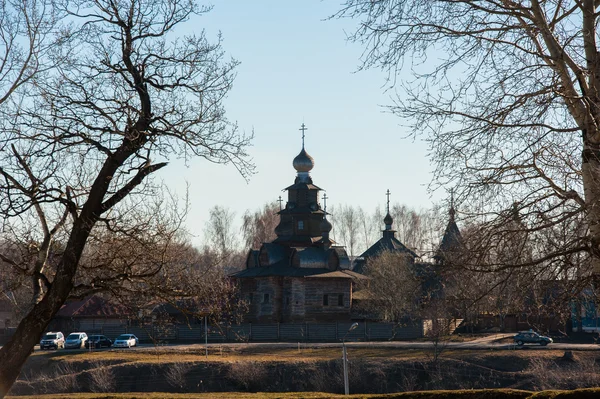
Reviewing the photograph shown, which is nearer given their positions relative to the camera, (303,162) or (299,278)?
(299,278)

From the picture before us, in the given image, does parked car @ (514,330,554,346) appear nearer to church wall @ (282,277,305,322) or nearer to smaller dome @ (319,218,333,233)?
church wall @ (282,277,305,322)

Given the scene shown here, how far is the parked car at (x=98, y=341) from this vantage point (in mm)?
52812

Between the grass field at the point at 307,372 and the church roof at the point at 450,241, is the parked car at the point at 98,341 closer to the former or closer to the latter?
the grass field at the point at 307,372

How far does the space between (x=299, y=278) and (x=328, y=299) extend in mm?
2896

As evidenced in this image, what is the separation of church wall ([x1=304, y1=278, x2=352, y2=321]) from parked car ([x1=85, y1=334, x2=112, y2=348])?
15.1 meters

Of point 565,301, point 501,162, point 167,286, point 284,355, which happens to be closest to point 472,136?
point 501,162

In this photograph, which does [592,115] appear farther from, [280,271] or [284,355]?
[280,271]

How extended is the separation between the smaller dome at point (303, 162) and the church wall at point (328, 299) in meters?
11.5

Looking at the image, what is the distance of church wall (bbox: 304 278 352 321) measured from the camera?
200ft

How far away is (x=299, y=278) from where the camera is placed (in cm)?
6069

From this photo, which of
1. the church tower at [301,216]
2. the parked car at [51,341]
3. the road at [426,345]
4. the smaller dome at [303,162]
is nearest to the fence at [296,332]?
the road at [426,345]

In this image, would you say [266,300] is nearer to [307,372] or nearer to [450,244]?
[307,372]

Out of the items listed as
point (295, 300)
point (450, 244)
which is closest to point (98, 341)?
point (295, 300)

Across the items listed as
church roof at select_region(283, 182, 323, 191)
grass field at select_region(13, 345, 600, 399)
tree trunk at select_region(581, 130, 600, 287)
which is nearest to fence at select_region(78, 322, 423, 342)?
grass field at select_region(13, 345, 600, 399)
